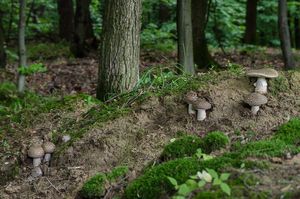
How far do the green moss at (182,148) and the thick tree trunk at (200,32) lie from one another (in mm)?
7354

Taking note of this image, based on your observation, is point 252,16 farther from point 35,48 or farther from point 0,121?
point 0,121

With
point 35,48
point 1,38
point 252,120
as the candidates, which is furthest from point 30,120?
point 35,48

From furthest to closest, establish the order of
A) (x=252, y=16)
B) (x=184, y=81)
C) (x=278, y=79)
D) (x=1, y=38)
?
(x=252, y=16) < (x=1, y=38) < (x=184, y=81) < (x=278, y=79)

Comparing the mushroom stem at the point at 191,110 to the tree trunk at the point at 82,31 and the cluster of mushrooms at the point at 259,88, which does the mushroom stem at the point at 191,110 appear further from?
the tree trunk at the point at 82,31

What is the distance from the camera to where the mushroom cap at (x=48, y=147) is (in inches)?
223

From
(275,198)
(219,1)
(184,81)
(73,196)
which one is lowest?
(73,196)

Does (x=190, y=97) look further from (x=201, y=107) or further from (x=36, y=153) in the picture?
(x=36, y=153)

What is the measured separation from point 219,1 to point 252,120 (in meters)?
15.1

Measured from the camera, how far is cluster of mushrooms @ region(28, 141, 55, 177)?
556 cm

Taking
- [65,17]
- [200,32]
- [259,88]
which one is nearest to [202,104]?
[259,88]

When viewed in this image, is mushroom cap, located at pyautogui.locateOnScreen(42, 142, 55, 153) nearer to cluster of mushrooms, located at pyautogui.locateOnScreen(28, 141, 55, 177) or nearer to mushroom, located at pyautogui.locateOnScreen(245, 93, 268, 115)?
cluster of mushrooms, located at pyautogui.locateOnScreen(28, 141, 55, 177)

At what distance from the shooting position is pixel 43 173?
5.54m

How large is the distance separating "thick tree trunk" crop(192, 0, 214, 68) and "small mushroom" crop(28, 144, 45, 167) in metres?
7.19

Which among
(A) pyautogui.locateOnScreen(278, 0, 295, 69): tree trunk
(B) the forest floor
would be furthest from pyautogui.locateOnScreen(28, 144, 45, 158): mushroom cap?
(A) pyautogui.locateOnScreen(278, 0, 295, 69): tree trunk
